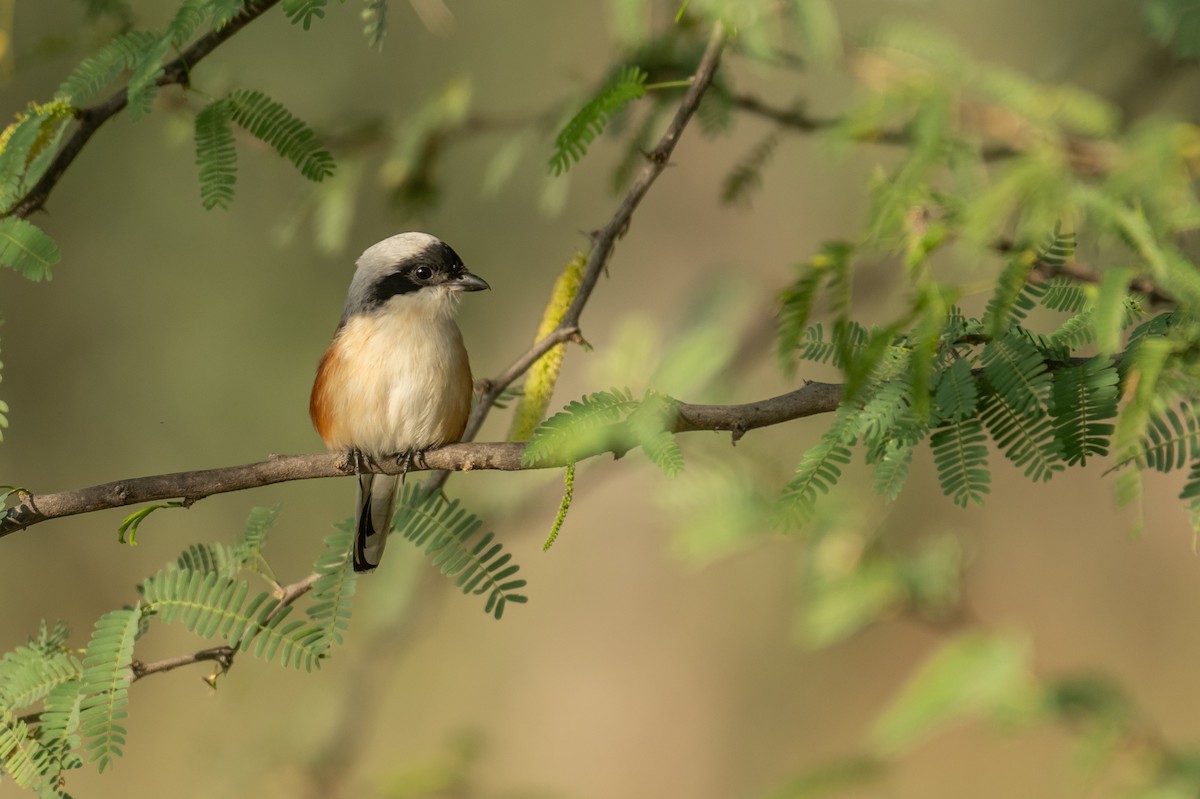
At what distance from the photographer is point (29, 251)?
10.1 ft

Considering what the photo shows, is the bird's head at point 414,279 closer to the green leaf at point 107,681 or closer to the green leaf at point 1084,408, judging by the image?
the green leaf at point 107,681

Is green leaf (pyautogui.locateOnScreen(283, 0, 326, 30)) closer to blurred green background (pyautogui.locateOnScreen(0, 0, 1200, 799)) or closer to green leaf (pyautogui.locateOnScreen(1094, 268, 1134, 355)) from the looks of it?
green leaf (pyautogui.locateOnScreen(1094, 268, 1134, 355))

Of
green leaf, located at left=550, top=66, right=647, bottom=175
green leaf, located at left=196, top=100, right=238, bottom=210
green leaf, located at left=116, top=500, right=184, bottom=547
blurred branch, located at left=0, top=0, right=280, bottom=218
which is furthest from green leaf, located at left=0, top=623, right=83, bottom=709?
green leaf, located at left=550, top=66, right=647, bottom=175

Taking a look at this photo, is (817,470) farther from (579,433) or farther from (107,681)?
(107,681)

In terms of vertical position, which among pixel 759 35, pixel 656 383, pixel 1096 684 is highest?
pixel 759 35

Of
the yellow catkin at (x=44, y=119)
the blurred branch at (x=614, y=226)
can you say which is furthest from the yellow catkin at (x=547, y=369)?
the yellow catkin at (x=44, y=119)

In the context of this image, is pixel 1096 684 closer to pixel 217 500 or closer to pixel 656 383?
pixel 656 383

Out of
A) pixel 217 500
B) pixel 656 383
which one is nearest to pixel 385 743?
pixel 217 500

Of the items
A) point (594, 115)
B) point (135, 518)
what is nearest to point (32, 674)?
point (135, 518)

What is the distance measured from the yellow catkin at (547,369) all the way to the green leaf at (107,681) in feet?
4.33

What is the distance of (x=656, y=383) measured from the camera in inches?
183

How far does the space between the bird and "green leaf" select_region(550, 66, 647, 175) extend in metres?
1.23

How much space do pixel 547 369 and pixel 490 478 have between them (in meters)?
2.25

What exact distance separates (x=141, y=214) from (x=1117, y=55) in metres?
8.80
